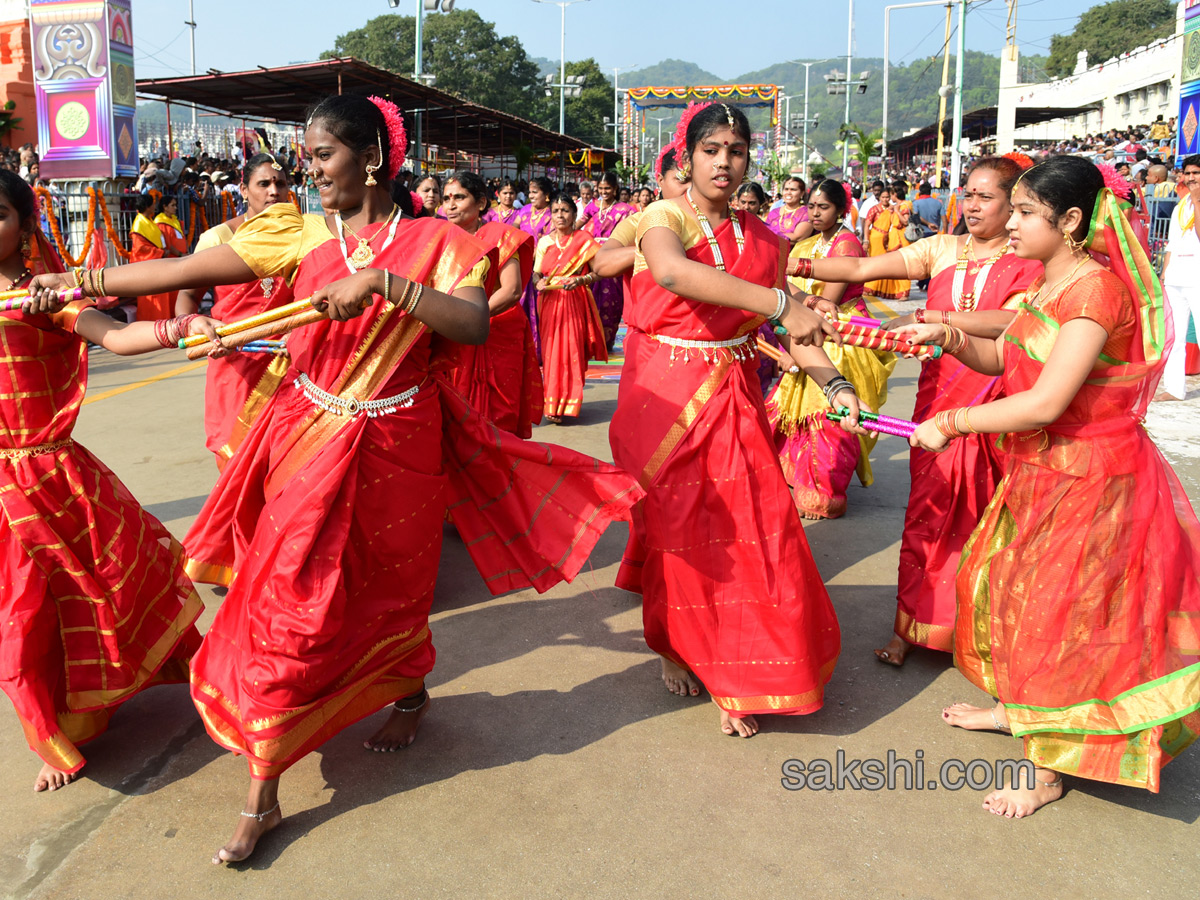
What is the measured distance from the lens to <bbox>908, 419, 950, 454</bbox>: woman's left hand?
274cm

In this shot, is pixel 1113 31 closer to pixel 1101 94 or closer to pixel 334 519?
pixel 1101 94

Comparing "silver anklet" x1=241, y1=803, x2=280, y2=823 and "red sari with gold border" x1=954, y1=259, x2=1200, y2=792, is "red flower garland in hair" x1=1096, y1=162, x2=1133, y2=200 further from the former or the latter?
"silver anklet" x1=241, y1=803, x2=280, y2=823

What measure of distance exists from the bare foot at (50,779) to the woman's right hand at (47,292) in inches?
50.3

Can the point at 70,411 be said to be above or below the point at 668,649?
above

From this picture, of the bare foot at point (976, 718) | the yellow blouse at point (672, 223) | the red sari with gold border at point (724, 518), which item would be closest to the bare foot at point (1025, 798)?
the bare foot at point (976, 718)

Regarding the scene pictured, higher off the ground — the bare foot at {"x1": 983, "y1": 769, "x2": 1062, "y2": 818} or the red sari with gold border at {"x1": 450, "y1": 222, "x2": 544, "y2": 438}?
the red sari with gold border at {"x1": 450, "y1": 222, "x2": 544, "y2": 438}

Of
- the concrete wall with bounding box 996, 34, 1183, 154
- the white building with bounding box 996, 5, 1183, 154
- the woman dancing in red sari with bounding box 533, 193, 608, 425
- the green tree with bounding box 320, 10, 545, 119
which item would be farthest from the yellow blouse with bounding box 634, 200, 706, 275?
the green tree with bounding box 320, 10, 545, 119

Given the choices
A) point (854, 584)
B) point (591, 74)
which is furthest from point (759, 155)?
point (854, 584)

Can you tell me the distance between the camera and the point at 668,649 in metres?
3.31

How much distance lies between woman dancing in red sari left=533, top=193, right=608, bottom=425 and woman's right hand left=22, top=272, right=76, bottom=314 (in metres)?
4.66

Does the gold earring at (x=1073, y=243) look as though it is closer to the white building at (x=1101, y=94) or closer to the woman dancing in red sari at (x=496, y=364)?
the woman dancing in red sari at (x=496, y=364)

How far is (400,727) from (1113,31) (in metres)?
88.6

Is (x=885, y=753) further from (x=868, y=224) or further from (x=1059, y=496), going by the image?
(x=868, y=224)

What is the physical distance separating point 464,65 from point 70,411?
226 feet
